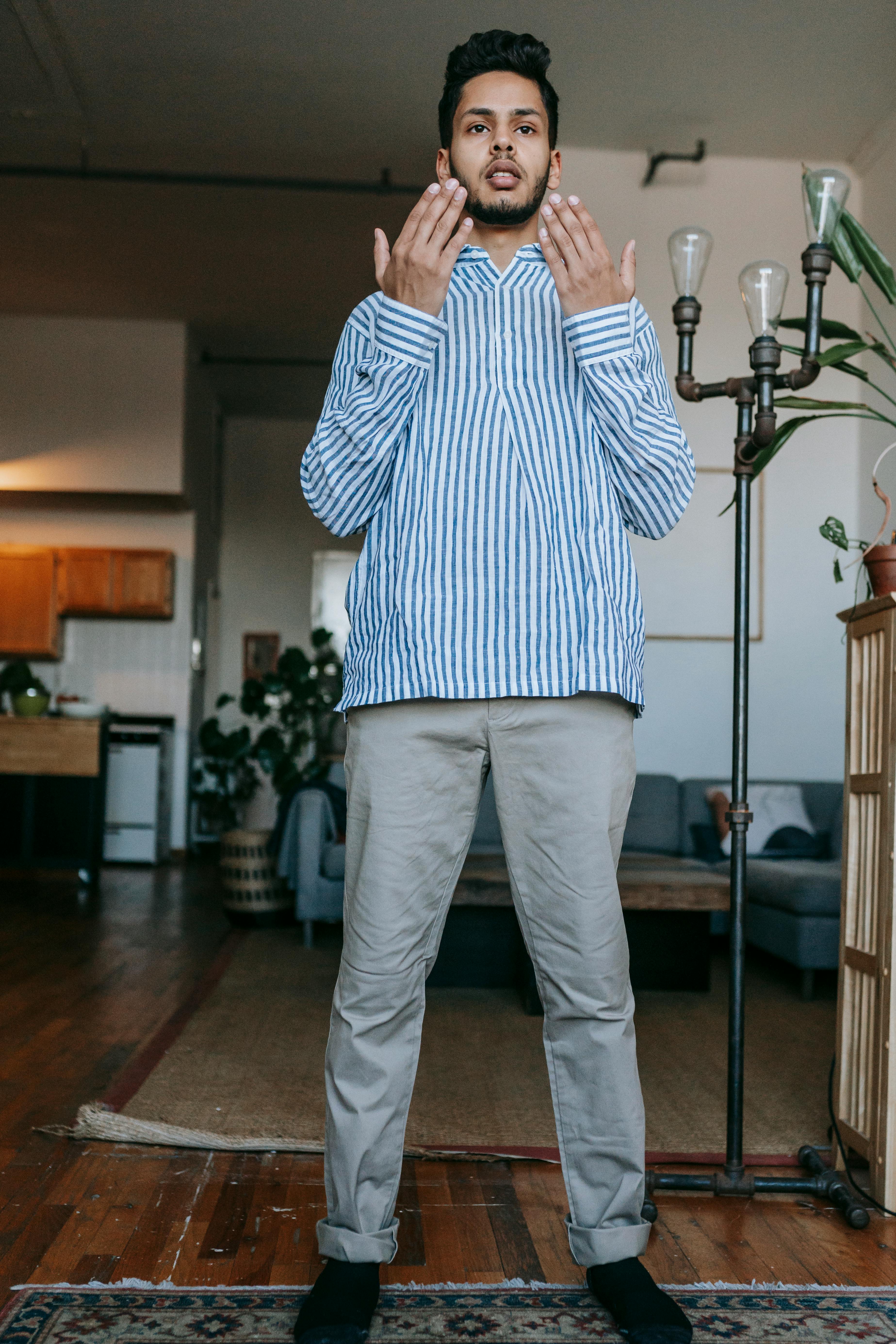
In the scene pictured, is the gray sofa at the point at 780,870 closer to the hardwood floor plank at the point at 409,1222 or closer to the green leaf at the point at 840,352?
the hardwood floor plank at the point at 409,1222

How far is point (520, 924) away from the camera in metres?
1.39

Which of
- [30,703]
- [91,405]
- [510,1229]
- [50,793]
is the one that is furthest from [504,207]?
[91,405]

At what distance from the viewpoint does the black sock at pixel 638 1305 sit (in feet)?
4.14

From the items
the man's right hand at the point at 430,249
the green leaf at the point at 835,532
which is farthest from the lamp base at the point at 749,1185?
the man's right hand at the point at 430,249

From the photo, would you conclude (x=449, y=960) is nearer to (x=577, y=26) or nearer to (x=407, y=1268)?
(x=407, y=1268)

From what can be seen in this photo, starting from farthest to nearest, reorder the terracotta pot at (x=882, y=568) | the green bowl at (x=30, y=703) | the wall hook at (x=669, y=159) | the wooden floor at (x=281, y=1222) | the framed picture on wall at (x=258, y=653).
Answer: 1. the framed picture on wall at (x=258, y=653)
2. the green bowl at (x=30, y=703)
3. the wall hook at (x=669, y=159)
4. the terracotta pot at (x=882, y=568)
5. the wooden floor at (x=281, y=1222)

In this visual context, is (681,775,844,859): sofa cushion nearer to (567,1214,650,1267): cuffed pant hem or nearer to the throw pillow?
the throw pillow

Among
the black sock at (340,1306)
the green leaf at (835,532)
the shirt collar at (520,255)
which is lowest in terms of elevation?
the black sock at (340,1306)

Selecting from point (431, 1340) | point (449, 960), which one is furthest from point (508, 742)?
point (449, 960)

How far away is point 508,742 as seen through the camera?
53.9 inches

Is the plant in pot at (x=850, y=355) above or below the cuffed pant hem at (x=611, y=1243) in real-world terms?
above

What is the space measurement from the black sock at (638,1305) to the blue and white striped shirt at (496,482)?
28.2 inches

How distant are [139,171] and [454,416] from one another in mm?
4698

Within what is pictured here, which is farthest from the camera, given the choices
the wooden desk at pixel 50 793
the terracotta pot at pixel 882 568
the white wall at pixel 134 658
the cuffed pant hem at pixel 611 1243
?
the white wall at pixel 134 658
